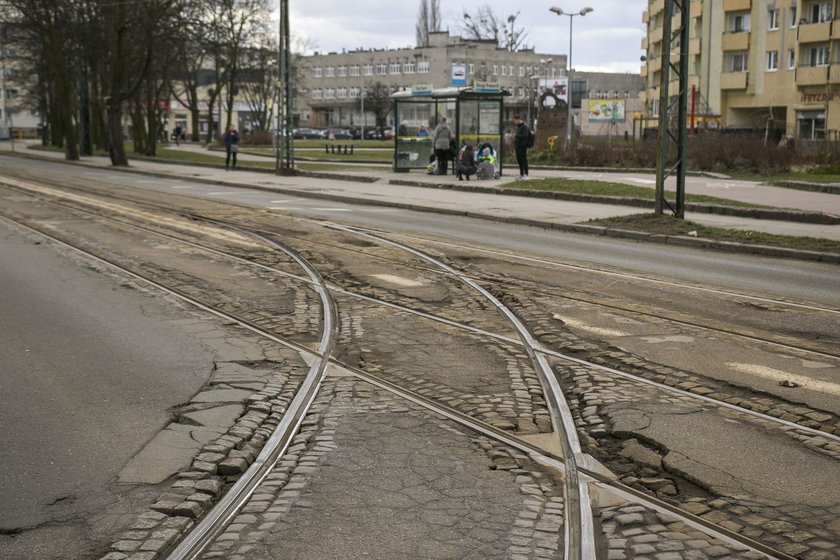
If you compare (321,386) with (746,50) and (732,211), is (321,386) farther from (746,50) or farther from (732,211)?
(746,50)

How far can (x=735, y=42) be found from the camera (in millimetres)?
69625

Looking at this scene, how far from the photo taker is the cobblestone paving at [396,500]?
429 cm

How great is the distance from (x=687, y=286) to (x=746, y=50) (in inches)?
2494

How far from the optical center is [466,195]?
26.8m

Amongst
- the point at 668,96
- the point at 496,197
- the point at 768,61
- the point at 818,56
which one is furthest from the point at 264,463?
the point at 768,61

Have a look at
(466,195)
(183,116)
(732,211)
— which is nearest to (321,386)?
(732,211)

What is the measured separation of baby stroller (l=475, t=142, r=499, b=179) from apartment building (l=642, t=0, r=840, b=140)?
2995cm

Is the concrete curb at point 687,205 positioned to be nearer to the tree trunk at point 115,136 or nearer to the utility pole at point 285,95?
the utility pole at point 285,95

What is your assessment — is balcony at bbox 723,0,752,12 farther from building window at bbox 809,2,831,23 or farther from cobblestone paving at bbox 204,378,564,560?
cobblestone paving at bbox 204,378,564,560

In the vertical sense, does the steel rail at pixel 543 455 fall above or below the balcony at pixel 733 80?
below

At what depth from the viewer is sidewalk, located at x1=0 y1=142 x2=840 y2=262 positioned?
61.4 feet

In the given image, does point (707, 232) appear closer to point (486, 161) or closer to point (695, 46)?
point (486, 161)

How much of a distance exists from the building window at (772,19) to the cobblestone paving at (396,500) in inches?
2686

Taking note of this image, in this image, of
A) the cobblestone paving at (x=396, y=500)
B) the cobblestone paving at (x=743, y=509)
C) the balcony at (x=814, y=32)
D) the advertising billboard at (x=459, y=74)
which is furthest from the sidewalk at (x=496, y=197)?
the advertising billboard at (x=459, y=74)
